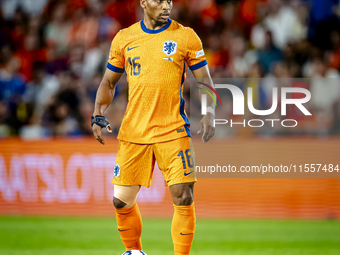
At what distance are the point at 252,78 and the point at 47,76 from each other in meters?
4.45

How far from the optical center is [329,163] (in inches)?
311

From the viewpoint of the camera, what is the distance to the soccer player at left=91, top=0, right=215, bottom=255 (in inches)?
163

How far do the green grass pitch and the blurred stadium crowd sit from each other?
5.49ft

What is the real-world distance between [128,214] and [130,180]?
37 centimetres

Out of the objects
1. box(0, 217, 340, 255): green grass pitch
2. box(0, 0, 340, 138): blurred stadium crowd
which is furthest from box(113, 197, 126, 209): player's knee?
box(0, 0, 340, 138): blurred stadium crowd

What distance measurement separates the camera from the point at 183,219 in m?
4.12

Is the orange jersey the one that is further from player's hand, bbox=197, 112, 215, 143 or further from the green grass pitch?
the green grass pitch

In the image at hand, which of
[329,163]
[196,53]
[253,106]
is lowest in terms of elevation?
[329,163]

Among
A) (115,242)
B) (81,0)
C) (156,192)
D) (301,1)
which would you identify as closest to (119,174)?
(115,242)

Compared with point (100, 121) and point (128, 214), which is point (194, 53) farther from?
point (128, 214)

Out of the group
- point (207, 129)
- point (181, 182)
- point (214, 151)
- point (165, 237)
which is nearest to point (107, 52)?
point (214, 151)

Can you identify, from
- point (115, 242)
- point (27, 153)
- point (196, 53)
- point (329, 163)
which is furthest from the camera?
point (27, 153)

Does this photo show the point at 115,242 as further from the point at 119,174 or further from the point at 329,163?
the point at 329,163

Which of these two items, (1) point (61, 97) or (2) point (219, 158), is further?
(1) point (61, 97)
